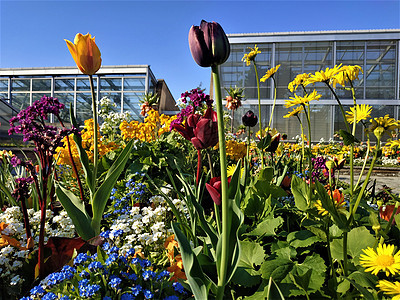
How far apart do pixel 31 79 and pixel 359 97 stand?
19.3 m

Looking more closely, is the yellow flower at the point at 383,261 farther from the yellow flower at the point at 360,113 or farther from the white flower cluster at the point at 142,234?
the white flower cluster at the point at 142,234

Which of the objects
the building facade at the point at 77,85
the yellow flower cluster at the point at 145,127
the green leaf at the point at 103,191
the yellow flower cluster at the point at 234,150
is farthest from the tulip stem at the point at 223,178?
the building facade at the point at 77,85

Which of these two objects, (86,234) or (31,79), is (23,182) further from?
(31,79)

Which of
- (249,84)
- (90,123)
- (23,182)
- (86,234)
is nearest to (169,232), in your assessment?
(86,234)

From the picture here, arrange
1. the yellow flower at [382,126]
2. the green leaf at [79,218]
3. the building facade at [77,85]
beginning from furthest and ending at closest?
the building facade at [77,85]
the green leaf at [79,218]
the yellow flower at [382,126]

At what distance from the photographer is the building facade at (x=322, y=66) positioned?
508 inches

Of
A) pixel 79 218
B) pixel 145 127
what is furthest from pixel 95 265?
pixel 145 127

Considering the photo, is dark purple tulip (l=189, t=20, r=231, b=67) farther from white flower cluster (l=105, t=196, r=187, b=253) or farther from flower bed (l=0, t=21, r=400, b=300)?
white flower cluster (l=105, t=196, r=187, b=253)

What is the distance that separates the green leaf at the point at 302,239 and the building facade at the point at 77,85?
15.3 m

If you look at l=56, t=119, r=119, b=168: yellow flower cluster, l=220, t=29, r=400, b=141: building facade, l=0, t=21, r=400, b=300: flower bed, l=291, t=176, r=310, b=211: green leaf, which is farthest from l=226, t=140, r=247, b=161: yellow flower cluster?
l=220, t=29, r=400, b=141: building facade

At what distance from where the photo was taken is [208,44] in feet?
1.51

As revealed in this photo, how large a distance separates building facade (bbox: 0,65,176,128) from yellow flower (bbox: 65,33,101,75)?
48.6 ft

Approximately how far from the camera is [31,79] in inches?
631

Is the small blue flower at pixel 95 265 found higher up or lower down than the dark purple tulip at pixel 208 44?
lower down
